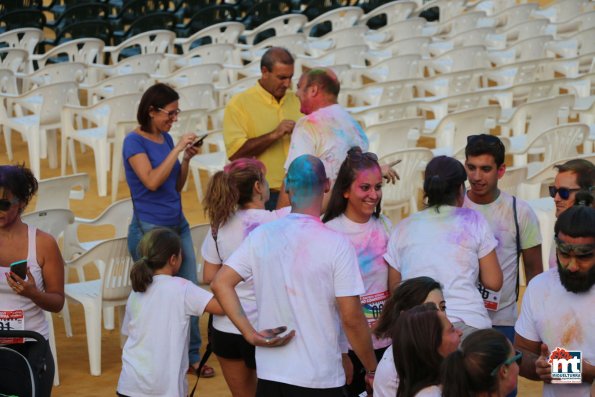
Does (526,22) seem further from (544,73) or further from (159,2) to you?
(159,2)

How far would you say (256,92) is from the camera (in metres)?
7.62

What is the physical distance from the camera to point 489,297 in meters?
5.62

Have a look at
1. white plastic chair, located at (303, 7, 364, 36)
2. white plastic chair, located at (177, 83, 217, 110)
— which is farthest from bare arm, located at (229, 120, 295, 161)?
white plastic chair, located at (303, 7, 364, 36)

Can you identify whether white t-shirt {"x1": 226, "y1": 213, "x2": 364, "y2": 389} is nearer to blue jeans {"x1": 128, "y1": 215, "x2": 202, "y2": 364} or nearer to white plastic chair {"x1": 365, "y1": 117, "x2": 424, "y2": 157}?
blue jeans {"x1": 128, "y1": 215, "x2": 202, "y2": 364}

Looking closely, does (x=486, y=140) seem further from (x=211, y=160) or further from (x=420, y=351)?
(x=211, y=160)

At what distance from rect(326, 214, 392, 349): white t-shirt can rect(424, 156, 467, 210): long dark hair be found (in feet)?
1.21

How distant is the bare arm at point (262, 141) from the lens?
738cm

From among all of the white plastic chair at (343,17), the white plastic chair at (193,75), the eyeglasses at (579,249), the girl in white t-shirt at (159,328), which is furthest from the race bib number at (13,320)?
the white plastic chair at (343,17)

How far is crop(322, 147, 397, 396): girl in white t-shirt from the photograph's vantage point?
223 inches

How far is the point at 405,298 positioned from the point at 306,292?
Answer: 409 millimetres

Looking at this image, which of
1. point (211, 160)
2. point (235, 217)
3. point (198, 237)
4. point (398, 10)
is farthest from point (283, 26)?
point (235, 217)

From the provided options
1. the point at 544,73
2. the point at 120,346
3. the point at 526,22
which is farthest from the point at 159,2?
the point at 120,346

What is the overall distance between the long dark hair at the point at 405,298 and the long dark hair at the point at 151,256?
1.53 m

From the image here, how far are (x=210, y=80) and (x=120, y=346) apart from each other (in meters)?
6.83
